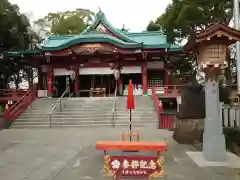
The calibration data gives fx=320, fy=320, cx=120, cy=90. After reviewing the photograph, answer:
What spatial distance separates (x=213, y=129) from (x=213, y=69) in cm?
161

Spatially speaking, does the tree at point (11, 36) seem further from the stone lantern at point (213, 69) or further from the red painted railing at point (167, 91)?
the stone lantern at point (213, 69)

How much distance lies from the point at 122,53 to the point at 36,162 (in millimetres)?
18203

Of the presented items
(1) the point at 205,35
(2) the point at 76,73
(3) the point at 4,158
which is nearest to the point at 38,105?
(2) the point at 76,73

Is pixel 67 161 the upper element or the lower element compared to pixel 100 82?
lower

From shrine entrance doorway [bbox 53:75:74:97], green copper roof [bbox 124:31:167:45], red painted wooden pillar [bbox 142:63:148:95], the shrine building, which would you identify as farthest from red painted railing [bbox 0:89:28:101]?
green copper roof [bbox 124:31:167:45]

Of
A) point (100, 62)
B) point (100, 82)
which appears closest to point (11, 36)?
point (100, 62)

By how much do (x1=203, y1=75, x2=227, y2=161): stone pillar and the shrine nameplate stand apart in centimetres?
266

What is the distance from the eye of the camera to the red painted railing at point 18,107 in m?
18.7

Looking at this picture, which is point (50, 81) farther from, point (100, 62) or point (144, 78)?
point (144, 78)

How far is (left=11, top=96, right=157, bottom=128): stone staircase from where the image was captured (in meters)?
18.4

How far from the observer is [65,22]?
1724 inches

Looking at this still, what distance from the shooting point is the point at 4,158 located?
9438 mm

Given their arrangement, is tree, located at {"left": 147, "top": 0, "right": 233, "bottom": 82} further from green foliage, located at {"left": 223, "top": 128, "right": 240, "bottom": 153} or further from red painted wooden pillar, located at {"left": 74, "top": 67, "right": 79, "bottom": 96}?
green foliage, located at {"left": 223, "top": 128, "right": 240, "bottom": 153}

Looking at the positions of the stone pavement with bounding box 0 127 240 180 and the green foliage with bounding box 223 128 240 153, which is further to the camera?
the green foliage with bounding box 223 128 240 153
